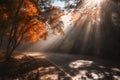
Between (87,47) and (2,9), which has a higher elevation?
(2,9)

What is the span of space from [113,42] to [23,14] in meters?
15.3

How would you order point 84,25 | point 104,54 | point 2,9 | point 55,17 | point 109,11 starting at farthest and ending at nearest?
1. point 84,25
2. point 109,11
3. point 104,54
4. point 55,17
5. point 2,9

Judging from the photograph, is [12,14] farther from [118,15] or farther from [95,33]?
[95,33]

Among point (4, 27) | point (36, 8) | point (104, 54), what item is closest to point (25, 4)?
point (36, 8)

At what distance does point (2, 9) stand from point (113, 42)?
19.0 m

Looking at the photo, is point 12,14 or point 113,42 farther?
point 113,42

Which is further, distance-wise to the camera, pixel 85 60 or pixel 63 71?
pixel 85 60

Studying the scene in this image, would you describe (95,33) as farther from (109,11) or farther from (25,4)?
(25,4)

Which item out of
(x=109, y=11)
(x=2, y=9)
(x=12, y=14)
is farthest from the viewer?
(x=109, y=11)

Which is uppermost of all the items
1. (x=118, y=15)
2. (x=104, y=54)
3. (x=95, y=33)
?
(x=118, y=15)

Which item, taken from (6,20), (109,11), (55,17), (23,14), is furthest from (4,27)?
(109,11)

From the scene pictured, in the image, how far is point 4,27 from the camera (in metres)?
26.6

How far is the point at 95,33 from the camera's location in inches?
1753

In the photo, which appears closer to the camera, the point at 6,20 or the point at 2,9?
the point at 2,9
